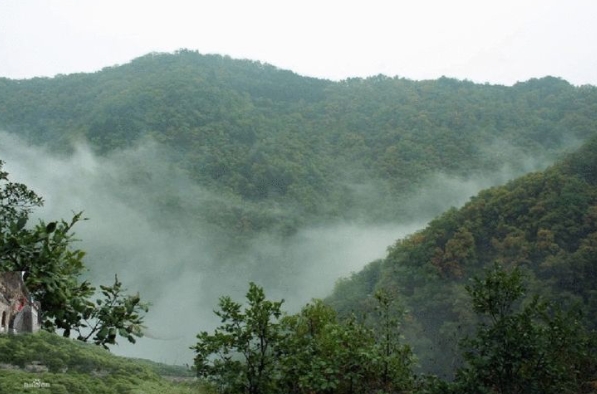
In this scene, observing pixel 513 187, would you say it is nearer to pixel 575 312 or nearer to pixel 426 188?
pixel 426 188

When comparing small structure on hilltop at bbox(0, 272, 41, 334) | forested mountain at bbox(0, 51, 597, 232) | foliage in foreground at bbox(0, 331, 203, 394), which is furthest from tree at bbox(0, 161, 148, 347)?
forested mountain at bbox(0, 51, 597, 232)

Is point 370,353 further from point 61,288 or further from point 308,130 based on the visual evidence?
point 308,130

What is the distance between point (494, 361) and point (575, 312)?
1.60m

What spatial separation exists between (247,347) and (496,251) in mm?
46448

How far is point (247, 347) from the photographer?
5.86m

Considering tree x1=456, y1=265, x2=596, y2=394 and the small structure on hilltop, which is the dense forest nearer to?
tree x1=456, y1=265, x2=596, y2=394

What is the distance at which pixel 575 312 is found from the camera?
6.95 meters

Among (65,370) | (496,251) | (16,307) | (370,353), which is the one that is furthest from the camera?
(496,251)

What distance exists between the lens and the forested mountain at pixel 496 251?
40.3m

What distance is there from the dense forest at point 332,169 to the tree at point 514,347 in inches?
1307

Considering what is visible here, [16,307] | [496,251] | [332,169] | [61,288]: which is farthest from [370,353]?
[332,169]

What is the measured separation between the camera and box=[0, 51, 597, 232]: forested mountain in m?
96.0

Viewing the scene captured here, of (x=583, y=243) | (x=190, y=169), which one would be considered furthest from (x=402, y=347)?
(x=190, y=169)

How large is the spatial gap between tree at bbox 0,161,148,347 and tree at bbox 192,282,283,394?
0.98m
